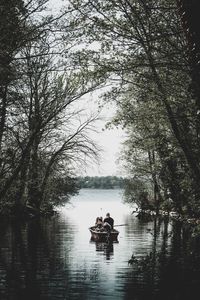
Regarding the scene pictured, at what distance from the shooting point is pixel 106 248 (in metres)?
25.6

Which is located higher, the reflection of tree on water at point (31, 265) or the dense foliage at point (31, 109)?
the dense foliage at point (31, 109)

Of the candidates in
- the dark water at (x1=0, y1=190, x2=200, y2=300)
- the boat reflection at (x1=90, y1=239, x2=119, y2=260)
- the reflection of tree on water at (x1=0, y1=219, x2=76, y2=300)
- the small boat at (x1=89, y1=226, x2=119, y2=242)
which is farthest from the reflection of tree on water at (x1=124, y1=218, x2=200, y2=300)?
the small boat at (x1=89, y1=226, x2=119, y2=242)

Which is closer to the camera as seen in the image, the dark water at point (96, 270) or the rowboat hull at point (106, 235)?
the dark water at point (96, 270)

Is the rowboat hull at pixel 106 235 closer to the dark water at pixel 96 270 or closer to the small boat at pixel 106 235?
the small boat at pixel 106 235

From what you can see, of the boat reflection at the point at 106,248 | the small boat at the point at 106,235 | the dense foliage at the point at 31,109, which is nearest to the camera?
the dense foliage at the point at 31,109

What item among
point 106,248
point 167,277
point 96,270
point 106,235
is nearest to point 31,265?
point 96,270

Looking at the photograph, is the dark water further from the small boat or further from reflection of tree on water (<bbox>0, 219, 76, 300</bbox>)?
the small boat

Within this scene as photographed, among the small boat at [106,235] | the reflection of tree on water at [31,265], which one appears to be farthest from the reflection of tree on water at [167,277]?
the small boat at [106,235]

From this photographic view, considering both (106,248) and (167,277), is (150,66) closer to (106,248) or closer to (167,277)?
(167,277)

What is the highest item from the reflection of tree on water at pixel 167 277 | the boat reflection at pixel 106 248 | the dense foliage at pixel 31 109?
the dense foliage at pixel 31 109

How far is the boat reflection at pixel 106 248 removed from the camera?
22.8 metres

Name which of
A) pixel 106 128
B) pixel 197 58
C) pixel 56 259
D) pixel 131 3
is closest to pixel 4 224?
pixel 56 259

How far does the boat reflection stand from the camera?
2281 centimetres

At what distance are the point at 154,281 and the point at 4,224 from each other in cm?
2371
